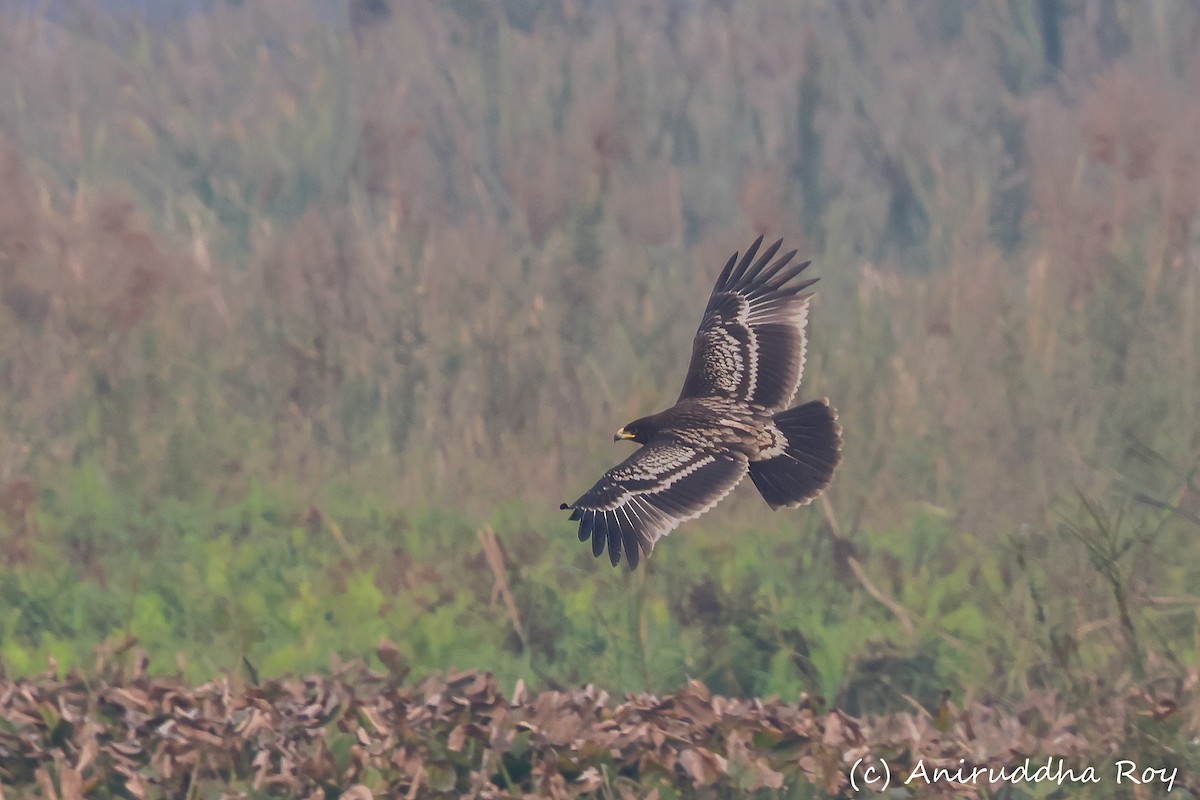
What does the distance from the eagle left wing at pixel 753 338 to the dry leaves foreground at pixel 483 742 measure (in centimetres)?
79

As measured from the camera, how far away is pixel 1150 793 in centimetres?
501

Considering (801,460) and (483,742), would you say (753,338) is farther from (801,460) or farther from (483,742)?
(483,742)

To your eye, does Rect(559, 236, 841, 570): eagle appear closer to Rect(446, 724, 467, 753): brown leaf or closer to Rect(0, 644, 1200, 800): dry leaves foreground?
Rect(0, 644, 1200, 800): dry leaves foreground

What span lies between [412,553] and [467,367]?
5.53 feet

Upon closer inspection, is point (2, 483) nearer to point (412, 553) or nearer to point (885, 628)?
point (412, 553)

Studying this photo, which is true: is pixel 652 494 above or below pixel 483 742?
above

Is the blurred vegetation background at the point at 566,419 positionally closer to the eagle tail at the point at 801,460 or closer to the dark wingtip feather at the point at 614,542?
the eagle tail at the point at 801,460

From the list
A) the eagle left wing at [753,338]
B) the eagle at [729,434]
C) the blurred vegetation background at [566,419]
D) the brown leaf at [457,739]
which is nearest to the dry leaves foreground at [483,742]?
the brown leaf at [457,739]

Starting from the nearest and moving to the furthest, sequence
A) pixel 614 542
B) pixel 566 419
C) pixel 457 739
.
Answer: pixel 614 542 → pixel 457 739 → pixel 566 419

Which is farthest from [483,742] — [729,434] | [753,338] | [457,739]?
[753,338]

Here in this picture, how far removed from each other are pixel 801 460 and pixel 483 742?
3.60ft

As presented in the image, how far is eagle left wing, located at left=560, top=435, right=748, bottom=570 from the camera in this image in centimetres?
450

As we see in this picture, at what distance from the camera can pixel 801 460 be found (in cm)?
493

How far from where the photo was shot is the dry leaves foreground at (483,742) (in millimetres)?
5180
